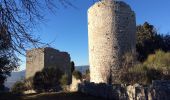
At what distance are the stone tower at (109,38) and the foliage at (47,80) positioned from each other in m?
7.08

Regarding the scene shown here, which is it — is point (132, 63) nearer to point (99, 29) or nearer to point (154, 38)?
point (99, 29)

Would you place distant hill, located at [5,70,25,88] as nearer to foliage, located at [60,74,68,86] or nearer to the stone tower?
foliage, located at [60,74,68,86]

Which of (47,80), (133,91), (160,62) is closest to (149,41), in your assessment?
(47,80)

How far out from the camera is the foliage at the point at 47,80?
111 ft

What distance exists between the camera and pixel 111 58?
26406 millimetres

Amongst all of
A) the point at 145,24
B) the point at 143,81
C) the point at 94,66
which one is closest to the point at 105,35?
the point at 94,66

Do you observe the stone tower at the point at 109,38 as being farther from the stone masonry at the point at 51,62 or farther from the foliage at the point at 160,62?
the stone masonry at the point at 51,62

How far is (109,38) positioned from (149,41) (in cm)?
859

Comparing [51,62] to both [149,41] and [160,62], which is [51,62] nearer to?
[149,41]

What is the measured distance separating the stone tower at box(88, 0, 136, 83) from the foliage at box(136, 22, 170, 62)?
215 inches

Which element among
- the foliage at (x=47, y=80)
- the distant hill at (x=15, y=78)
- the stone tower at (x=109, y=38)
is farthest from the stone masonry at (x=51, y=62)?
the stone tower at (x=109, y=38)

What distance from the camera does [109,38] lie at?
1042 inches

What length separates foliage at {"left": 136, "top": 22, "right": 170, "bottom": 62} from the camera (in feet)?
108

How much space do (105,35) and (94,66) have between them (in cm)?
226
